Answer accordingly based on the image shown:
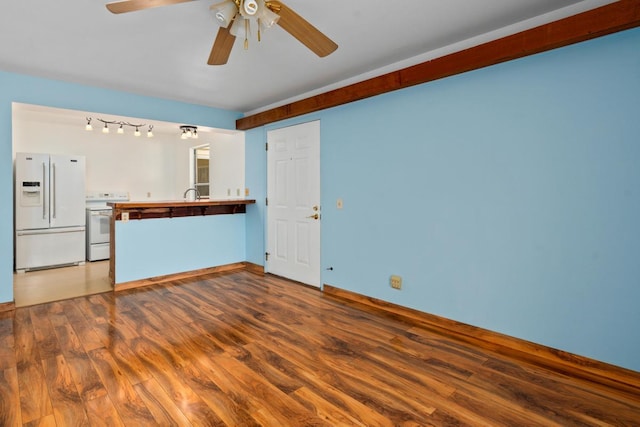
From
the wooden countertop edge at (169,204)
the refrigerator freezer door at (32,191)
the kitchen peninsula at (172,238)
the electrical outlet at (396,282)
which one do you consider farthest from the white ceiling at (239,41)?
the refrigerator freezer door at (32,191)

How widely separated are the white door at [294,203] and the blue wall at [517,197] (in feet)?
2.24

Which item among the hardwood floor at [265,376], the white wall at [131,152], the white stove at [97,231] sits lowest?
the hardwood floor at [265,376]

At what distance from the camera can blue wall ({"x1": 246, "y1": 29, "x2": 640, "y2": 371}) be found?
2201mm

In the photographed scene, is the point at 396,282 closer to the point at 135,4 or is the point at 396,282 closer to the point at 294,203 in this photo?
the point at 294,203

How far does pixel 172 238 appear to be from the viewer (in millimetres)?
4734

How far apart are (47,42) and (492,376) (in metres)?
4.31

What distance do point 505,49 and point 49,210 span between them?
21.2 ft

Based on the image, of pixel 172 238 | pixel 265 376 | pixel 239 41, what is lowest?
pixel 265 376

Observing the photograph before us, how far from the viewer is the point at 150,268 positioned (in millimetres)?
4531

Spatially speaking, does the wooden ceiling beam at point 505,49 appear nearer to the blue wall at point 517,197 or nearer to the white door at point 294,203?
the blue wall at point 517,197

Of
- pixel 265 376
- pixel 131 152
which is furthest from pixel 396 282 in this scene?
pixel 131 152

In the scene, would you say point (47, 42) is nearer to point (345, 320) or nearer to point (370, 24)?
point (370, 24)

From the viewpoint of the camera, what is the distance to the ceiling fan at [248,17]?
5.88ft

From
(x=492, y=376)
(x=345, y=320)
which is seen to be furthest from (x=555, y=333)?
(x=345, y=320)
